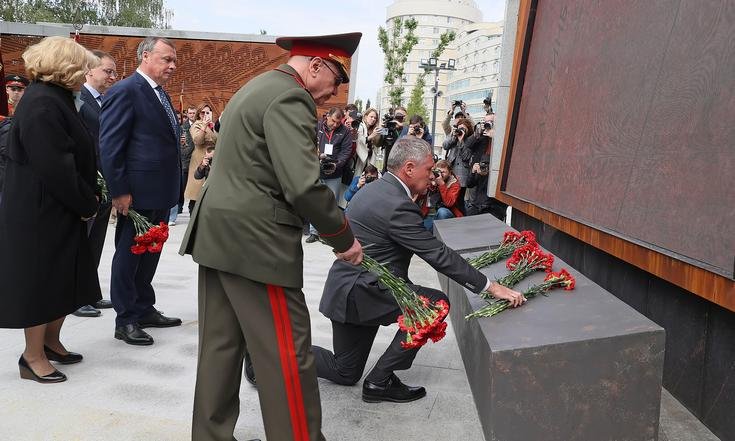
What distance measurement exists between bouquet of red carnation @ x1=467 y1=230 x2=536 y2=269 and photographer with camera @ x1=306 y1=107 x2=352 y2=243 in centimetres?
505

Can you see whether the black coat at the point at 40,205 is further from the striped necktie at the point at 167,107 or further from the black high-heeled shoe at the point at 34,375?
the striped necktie at the point at 167,107

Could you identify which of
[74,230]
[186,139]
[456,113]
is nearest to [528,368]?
[74,230]

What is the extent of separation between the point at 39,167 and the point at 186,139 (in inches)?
305

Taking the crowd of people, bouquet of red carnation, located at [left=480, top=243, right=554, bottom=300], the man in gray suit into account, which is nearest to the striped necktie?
the crowd of people

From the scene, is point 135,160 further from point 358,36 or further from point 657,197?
point 657,197

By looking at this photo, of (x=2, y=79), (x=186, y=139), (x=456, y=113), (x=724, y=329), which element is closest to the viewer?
(x=724, y=329)

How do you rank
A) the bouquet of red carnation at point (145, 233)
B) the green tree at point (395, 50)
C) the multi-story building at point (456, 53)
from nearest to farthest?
the bouquet of red carnation at point (145, 233) → the green tree at point (395, 50) → the multi-story building at point (456, 53)

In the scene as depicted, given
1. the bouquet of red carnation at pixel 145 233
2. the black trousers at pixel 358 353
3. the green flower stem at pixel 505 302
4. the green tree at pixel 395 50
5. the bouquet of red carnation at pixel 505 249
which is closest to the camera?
the green flower stem at pixel 505 302

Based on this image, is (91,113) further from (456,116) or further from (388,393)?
(456,116)

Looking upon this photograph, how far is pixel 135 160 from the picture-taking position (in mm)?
4590

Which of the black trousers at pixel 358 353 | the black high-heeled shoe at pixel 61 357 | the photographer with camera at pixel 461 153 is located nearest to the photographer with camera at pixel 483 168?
the photographer with camera at pixel 461 153

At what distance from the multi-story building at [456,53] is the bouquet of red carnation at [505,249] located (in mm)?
45670

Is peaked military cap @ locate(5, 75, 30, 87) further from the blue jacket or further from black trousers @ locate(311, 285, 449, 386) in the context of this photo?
the blue jacket

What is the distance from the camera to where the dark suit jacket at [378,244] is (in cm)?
376
